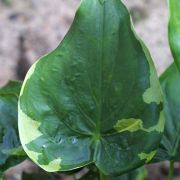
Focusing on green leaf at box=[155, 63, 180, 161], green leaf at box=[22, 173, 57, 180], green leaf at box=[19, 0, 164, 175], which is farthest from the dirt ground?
green leaf at box=[19, 0, 164, 175]

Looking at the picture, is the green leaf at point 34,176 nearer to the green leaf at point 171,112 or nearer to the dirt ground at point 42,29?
the green leaf at point 171,112

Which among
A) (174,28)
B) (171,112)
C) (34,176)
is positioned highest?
(174,28)

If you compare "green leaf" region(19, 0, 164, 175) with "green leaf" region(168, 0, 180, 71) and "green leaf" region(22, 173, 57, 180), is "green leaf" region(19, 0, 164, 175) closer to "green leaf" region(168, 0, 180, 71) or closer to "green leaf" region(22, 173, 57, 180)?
"green leaf" region(168, 0, 180, 71)

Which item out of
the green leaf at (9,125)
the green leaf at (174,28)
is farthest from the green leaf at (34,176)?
the green leaf at (174,28)

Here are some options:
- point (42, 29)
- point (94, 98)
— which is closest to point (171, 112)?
point (94, 98)

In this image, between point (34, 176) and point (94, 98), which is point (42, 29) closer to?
point (34, 176)
